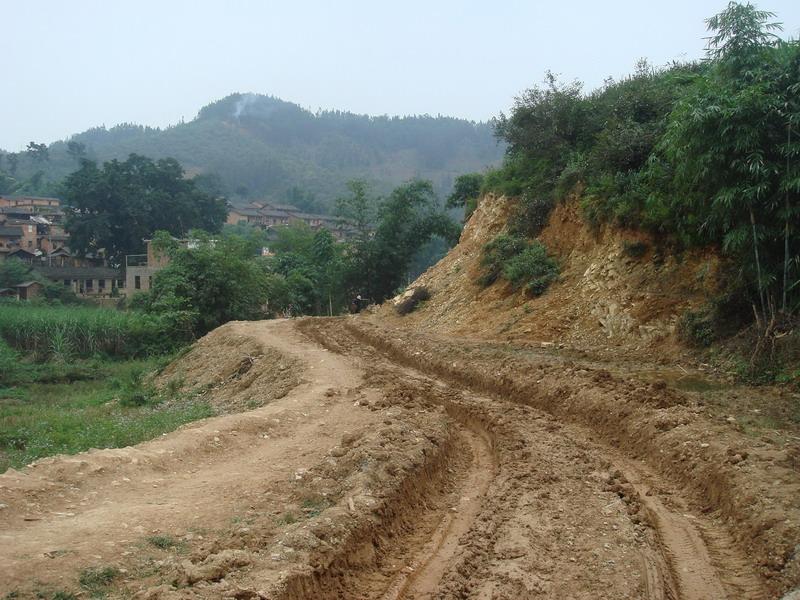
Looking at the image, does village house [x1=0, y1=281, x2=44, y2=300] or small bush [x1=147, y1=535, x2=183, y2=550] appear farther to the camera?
village house [x1=0, y1=281, x2=44, y2=300]

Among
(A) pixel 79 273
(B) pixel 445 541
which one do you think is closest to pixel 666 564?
(B) pixel 445 541

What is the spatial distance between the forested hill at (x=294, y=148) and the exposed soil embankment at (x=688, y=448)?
93935mm

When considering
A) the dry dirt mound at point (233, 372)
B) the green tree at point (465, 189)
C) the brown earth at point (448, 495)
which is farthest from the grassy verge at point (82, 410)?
the green tree at point (465, 189)

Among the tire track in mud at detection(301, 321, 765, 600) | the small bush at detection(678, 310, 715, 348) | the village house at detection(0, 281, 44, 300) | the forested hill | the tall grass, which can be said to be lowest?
the tall grass

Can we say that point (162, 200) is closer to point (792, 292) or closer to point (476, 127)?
point (792, 292)

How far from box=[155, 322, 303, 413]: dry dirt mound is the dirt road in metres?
4.11

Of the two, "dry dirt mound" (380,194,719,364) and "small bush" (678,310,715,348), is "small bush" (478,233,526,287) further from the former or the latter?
"small bush" (678,310,715,348)

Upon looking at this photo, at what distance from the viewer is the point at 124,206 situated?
5509 cm

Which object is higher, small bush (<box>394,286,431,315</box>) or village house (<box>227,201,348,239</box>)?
village house (<box>227,201,348,239</box>)

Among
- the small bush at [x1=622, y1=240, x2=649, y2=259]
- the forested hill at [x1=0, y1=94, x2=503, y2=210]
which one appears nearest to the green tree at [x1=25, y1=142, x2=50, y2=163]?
the forested hill at [x1=0, y1=94, x2=503, y2=210]

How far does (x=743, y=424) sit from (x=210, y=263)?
24.8 meters

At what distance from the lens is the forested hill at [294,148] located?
125 m

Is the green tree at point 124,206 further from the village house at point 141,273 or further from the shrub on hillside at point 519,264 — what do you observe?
the shrub on hillside at point 519,264

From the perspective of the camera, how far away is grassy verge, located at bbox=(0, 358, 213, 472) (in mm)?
10539
